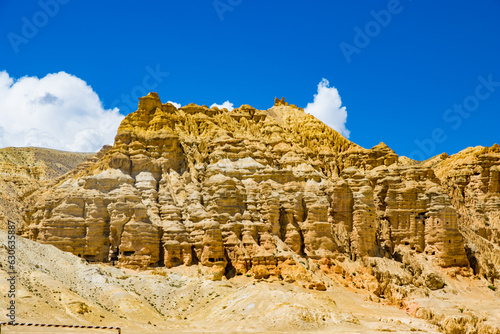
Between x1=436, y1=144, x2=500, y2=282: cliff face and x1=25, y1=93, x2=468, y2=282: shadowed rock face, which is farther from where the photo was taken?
x1=436, y1=144, x2=500, y2=282: cliff face

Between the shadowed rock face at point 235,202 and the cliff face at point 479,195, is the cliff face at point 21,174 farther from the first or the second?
the cliff face at point 479,195

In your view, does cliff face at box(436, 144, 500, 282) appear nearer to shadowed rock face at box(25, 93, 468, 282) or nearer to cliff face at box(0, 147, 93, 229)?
shadowed rock face at box(25, 93, 468, 282)

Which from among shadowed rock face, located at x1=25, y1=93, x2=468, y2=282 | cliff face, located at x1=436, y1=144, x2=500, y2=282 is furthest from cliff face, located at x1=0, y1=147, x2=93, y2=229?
cliff face, located at x1=436, y1=144, x2=500, y2=282

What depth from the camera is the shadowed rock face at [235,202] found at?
8338 centimetres

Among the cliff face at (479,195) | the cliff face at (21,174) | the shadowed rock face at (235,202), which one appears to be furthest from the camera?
the cliff face at (479,195)

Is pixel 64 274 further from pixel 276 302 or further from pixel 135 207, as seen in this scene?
pixel 276 302

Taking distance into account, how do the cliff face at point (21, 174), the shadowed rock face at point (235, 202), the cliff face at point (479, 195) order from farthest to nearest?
the cliff face at point (479, 195), the cliff face at point (21, 174), the shadowed rock face at point (235, 202)

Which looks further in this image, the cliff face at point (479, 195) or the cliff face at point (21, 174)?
the cliff face at point (479, 195)

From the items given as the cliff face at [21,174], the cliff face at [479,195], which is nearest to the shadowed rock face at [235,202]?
the cliff face at [21,174]

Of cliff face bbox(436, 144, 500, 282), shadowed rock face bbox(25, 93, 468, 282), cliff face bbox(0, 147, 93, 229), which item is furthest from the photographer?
cliff face bbox(436, 144, 500, 282)

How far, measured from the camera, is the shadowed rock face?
83.4 metres

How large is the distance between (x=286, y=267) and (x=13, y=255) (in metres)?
32.7

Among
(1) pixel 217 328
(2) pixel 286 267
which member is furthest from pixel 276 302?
(2) pixel 286 267

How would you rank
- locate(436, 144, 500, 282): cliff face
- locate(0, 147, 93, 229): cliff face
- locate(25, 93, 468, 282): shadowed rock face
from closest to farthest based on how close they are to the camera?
locate(25, 93, 468, 282): shadowed rock face → locate(0, 147, 93, 229): cliff face → locate(436, 144, 500, 282): cliff face
